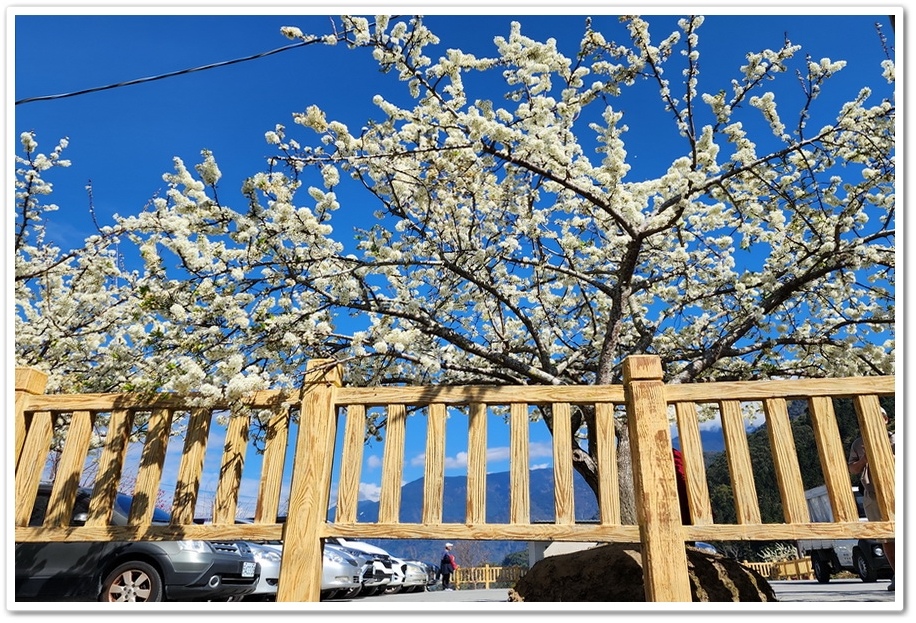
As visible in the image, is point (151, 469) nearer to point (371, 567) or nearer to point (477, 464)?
point (477, 464)

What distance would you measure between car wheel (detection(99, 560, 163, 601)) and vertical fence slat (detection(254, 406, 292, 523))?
2631 mm

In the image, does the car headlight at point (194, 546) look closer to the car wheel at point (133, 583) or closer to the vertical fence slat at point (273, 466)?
the car wheel at point (133, 583)

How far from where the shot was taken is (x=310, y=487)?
321cm

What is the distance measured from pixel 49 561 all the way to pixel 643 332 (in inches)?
245

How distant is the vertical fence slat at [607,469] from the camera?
119 inches

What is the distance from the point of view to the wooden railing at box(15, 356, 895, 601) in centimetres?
295

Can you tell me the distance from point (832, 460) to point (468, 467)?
1.96 m

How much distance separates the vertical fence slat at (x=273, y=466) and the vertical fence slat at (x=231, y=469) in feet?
0.45

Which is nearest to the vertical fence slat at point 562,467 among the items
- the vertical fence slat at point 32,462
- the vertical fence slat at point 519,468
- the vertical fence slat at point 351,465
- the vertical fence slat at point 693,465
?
the vertical fence slat at point 519,468

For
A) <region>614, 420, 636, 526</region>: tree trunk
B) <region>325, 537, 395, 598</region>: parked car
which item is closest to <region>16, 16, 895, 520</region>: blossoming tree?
<region>614, 420, 636, 526</region>: tree trunk

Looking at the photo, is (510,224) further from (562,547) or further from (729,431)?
(562,547)
